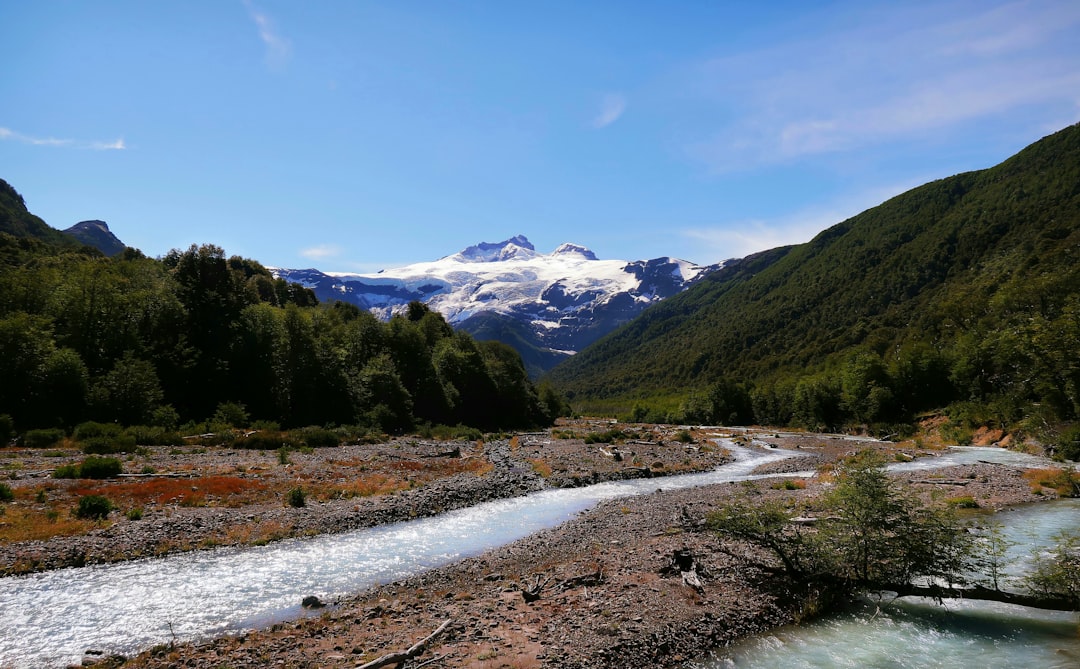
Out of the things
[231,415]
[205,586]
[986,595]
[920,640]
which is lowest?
[920,640]

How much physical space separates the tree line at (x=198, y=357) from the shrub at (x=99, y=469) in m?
25.4

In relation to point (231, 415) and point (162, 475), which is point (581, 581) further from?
point (231, 415)

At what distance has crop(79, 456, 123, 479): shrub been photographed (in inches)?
1148

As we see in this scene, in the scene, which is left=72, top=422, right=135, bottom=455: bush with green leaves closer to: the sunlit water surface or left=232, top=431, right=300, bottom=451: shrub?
left=232, top=431, right=300, bottom=451: shrub

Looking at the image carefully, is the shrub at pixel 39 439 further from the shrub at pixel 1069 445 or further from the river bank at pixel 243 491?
the shrub at pixel 1069 445

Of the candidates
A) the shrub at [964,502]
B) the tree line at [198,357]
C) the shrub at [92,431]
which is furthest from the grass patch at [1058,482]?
the shrub at [92,431]

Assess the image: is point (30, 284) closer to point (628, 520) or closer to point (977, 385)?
point (628, 520)

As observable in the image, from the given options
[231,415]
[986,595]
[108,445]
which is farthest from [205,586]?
[231,415]

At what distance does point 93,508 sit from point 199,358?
5134cm

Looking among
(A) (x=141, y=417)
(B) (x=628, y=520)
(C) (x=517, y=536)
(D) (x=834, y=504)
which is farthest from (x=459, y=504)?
(A) (x=141, y=417)

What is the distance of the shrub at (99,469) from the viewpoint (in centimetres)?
2917

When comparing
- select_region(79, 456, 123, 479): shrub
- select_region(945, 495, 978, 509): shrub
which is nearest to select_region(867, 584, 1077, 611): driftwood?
select_region(945, 495, 978, 509): shrub

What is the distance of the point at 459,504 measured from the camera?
102 ft

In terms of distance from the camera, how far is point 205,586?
1714 cm
